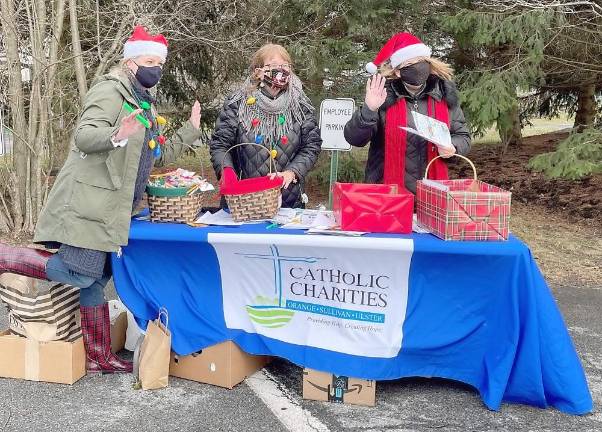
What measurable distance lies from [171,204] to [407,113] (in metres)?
1.37

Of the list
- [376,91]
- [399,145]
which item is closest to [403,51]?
[376,91]

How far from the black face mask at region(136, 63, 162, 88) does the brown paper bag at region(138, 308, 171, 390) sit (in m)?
1.23

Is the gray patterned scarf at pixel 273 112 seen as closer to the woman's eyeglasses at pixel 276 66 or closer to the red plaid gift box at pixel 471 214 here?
the woman's eyeglasses at pixel 276 66

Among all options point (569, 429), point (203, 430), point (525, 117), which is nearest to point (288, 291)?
point (203, 430)

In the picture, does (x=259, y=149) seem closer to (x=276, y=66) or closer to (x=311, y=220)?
(x=276, y=66)

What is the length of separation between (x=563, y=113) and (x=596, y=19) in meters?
4.25

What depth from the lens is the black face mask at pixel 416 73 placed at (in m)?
3.50

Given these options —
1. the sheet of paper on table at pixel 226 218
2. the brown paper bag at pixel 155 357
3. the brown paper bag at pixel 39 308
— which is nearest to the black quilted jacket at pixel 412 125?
the sheet of paper on table at pixel 226 218

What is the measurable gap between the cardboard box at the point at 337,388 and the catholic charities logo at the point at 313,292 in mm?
305

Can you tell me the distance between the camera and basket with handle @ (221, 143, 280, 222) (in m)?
3.34

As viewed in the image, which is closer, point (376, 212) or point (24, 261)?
point (376, 212)

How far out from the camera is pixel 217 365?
3457 millimetres

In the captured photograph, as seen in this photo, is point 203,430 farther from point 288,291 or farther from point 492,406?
point 492,406

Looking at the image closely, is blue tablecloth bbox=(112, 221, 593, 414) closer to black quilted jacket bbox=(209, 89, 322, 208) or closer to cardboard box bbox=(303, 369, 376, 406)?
cardboard box bbox=(303, 369, 376, 406)
